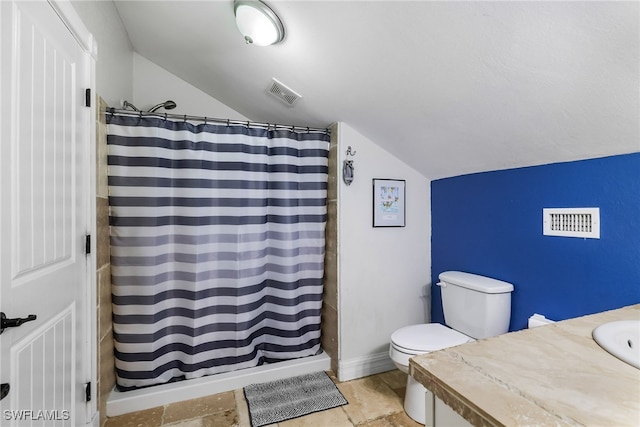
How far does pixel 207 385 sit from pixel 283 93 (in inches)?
75.7

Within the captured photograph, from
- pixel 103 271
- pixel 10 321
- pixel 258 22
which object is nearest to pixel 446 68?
pixel 258 22

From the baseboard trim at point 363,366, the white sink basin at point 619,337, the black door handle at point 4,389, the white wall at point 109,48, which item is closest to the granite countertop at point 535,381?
the white sink basin at point 619,337

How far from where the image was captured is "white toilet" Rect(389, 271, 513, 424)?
5.07 ft

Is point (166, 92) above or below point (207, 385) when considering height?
above

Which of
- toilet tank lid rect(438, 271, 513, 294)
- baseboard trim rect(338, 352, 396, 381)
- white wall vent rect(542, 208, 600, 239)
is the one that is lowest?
baseboard trim rect(338, 352, 396, 381)

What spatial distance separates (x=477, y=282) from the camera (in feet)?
5.46

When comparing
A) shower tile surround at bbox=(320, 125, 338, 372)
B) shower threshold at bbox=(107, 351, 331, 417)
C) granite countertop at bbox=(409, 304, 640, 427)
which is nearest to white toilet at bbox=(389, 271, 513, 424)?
shower tile surround at bbox=(320, 125, 338, 372)

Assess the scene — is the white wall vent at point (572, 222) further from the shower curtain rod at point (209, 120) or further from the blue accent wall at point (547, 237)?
the shower curtain rod at point (209, 120)

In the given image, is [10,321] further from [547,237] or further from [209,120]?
[547,237]

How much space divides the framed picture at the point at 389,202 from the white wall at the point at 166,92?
4.92ft

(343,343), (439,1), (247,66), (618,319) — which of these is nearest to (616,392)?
(618,319)

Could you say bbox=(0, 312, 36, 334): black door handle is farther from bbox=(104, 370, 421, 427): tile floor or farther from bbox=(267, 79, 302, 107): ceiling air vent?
bbox=(267, 79, 302, 107): ceiling air vent

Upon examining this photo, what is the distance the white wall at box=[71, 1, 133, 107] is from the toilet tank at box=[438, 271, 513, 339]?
2336 mm

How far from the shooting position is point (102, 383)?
5.00 feet
